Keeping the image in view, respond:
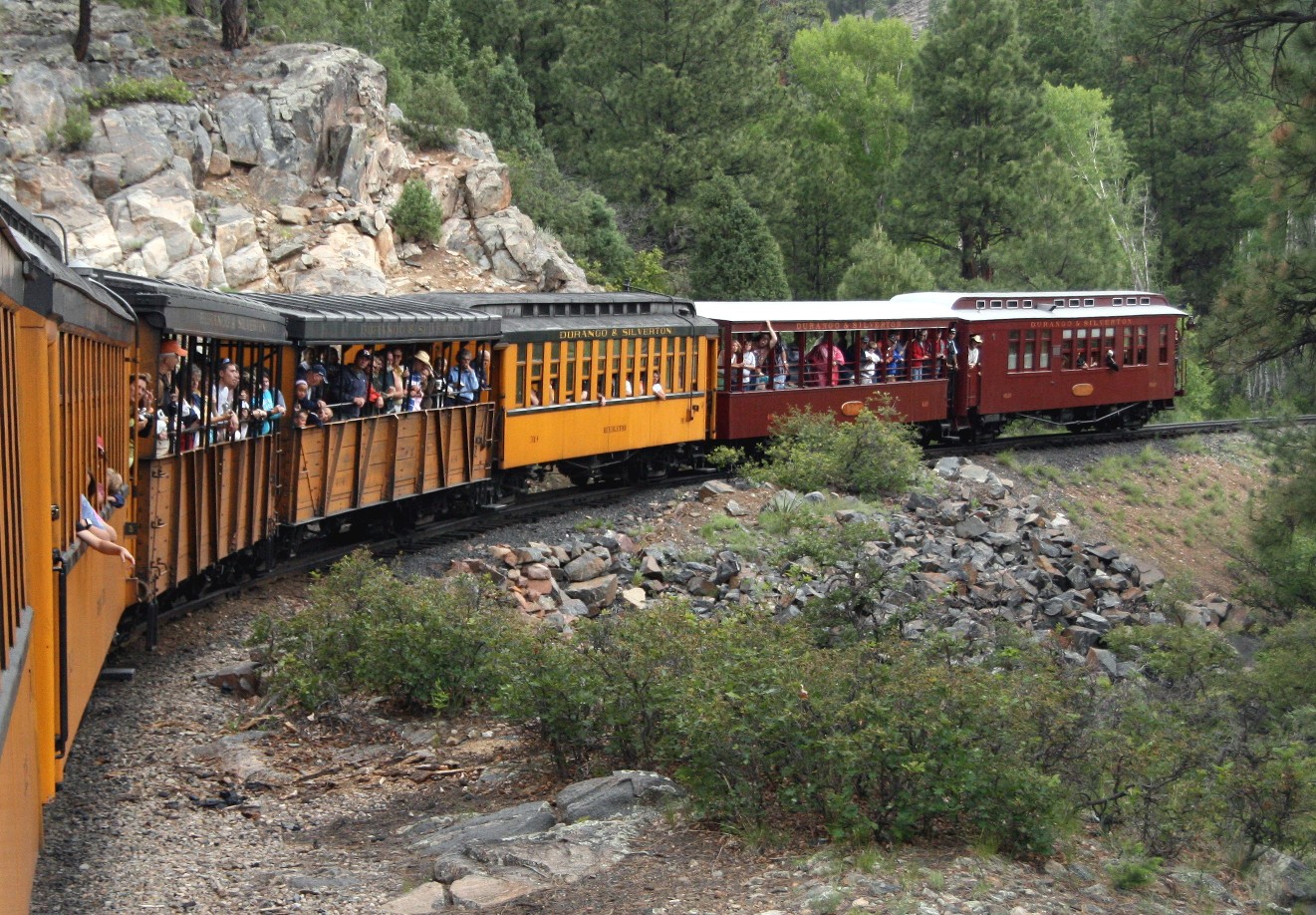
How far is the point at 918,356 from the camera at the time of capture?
26.9 meters

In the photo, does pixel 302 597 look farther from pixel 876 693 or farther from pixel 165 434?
pixel 876 693

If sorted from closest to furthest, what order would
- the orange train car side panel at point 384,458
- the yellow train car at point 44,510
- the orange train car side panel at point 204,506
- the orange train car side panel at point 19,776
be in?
the orange train car side panel at point 19,776, the yellow train car at point 44,510, the orange train car side panel at point 204,506, the orange train car side panel at point 384,458

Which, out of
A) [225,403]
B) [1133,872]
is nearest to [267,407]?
[225,403]

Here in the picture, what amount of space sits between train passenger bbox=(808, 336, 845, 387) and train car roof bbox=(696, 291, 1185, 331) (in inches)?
23.2

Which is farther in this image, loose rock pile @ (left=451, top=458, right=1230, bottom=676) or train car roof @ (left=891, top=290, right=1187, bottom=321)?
train car roof @ (left=891, top=290, right=1187, bottom=321)

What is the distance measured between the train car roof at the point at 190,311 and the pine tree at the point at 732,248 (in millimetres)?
31571

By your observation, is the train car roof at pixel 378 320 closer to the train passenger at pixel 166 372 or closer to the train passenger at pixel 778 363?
the train passenger at pixel 166 372

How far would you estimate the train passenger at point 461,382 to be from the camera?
18.0 metres

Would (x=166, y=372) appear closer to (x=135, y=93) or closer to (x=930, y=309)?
(x=930, y=309)

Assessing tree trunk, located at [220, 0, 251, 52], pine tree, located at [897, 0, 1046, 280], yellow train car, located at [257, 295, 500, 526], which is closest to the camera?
yellow train car, located at [257, 295, 500, 526]

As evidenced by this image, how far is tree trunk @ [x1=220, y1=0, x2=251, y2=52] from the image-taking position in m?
36.0

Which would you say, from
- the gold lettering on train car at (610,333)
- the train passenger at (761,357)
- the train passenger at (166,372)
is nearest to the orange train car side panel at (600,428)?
the gold lettering on train car at (610,333)

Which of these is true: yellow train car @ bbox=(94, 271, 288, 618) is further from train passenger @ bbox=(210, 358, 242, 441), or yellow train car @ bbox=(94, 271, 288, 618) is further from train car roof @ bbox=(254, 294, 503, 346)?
train car roof @ bbox=(254, 294, 503, 346)

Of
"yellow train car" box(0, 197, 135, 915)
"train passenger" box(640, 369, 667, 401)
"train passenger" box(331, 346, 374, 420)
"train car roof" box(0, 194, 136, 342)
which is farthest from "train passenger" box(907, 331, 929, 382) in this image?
"yellow train car" box(0, 197, 135, 915)
